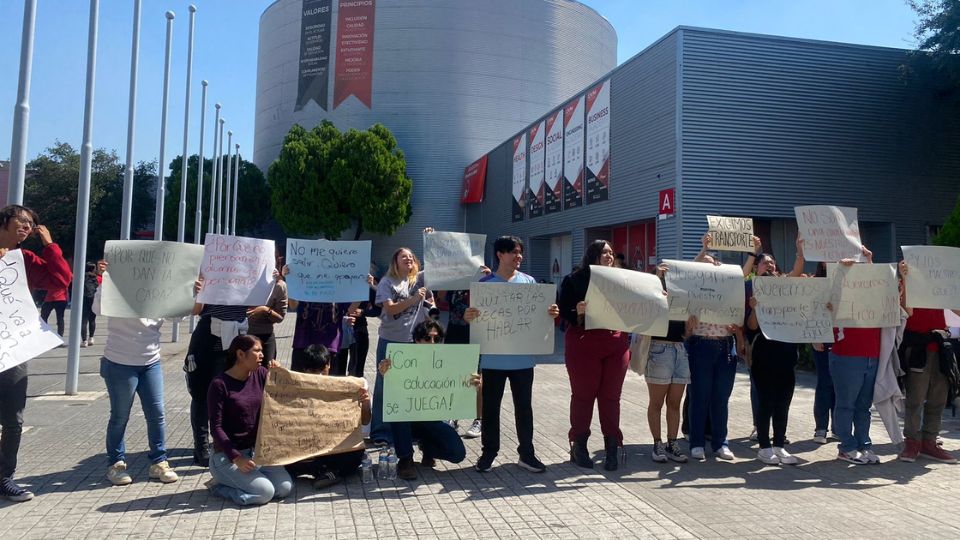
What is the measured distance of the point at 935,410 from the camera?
6535 millimetres

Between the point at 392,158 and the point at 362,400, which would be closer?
the point at 362,400

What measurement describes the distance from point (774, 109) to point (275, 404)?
14642 mm

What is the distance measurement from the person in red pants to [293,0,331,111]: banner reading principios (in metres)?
36.2

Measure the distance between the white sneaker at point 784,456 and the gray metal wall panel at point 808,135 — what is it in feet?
30.1

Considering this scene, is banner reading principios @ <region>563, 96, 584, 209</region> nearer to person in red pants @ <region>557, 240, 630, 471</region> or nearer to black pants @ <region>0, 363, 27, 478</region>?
person in red pants @ <region>557, 240, 630, 471</region>

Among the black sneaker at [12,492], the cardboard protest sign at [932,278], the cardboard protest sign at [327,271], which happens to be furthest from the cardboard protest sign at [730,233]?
the black sneaker at [12,492]

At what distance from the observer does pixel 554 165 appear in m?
23.4

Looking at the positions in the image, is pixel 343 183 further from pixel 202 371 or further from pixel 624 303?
pixel 624 303

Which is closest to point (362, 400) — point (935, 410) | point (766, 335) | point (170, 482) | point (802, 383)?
point (170, 482)

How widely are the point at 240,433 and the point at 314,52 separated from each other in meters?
38.1

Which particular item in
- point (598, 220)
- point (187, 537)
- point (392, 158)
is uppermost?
point (392, 158)

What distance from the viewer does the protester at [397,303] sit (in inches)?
250

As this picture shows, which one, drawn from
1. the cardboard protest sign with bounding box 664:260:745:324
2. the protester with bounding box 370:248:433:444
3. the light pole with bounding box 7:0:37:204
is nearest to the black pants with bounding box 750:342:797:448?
the cardboard protest sign with bounding box 664:260:745:324

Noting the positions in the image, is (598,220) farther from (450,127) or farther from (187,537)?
(450,127)
